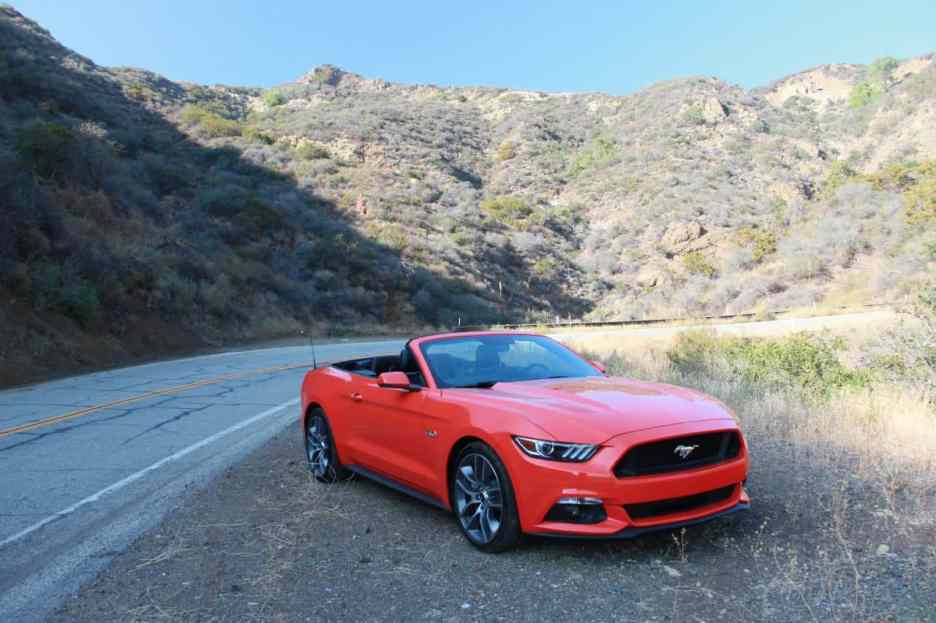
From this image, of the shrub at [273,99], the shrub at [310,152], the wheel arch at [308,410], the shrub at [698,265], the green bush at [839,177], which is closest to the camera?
the wheel arch at [308,410]

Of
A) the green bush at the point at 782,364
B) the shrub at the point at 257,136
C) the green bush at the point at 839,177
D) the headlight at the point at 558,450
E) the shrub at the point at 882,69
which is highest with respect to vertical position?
the shrub at the point at 882,69

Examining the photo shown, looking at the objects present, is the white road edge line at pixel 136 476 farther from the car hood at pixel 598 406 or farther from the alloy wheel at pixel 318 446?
the car hood at pixel 598 406

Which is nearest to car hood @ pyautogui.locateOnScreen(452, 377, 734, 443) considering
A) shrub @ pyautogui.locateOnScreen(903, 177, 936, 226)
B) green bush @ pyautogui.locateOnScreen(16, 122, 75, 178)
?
green bush @ pyautogui.locateOnScreen(16, 122, 75, 178)

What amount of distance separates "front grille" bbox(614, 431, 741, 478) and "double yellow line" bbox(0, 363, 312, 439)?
335 inches

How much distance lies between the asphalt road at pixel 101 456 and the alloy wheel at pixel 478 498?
2.38 m

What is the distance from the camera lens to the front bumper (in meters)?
4.32

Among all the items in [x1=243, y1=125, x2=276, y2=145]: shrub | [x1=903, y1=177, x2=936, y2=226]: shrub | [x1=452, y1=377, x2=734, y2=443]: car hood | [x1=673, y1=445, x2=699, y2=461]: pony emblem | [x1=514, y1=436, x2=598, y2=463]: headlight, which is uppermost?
[x1=243, y1=125, x2=276, y2=145]: shrub

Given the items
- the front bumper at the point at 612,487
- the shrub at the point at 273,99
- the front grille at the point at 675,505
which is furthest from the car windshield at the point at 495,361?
the shrub at the point at 273,99

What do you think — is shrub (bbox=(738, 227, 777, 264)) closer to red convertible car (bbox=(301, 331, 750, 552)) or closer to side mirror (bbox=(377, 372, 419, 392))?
red convertible car (bbox=(301, 331, 750, 552))

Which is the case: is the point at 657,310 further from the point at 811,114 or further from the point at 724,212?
the point at 811,114

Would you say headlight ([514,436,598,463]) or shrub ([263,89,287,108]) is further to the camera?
shrub ([263,89,287,108])

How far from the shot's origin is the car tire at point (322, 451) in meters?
6.80

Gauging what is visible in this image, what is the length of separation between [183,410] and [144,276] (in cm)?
1683

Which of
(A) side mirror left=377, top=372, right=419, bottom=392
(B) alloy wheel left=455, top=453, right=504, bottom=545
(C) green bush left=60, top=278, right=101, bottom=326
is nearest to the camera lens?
(B) alloy wheel left=455, top=453, right=504, bottom=545
